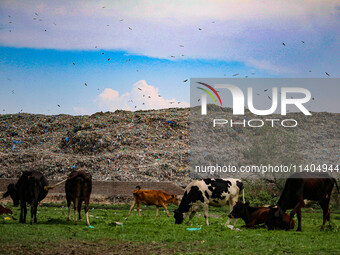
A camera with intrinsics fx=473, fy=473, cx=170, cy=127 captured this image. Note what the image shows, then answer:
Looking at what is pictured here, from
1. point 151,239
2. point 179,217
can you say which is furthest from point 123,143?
point 151,239

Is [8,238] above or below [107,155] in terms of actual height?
below

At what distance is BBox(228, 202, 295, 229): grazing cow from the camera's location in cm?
1766

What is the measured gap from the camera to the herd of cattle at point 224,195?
16.6 meters

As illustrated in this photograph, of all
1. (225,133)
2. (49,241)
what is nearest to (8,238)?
(49,241)

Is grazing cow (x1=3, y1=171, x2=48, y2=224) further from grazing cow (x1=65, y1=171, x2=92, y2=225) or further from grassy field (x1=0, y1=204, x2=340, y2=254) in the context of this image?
grazing cow (x1=65, y1=171, x2=92, y2=225)

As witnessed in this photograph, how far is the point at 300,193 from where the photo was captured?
17375mm

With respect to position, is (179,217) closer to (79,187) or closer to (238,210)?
(238,210)

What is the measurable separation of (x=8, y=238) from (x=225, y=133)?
4500 centimetres

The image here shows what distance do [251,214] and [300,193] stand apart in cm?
200

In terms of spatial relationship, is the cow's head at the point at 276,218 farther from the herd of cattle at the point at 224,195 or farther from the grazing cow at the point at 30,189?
the grazing cow at the point at 30,189

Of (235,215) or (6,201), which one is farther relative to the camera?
(6,201)

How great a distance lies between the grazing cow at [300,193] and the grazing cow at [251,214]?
1.41 ft

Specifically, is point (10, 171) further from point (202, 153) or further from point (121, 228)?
point (121, 228)

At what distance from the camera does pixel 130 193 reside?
3200 centimetres
